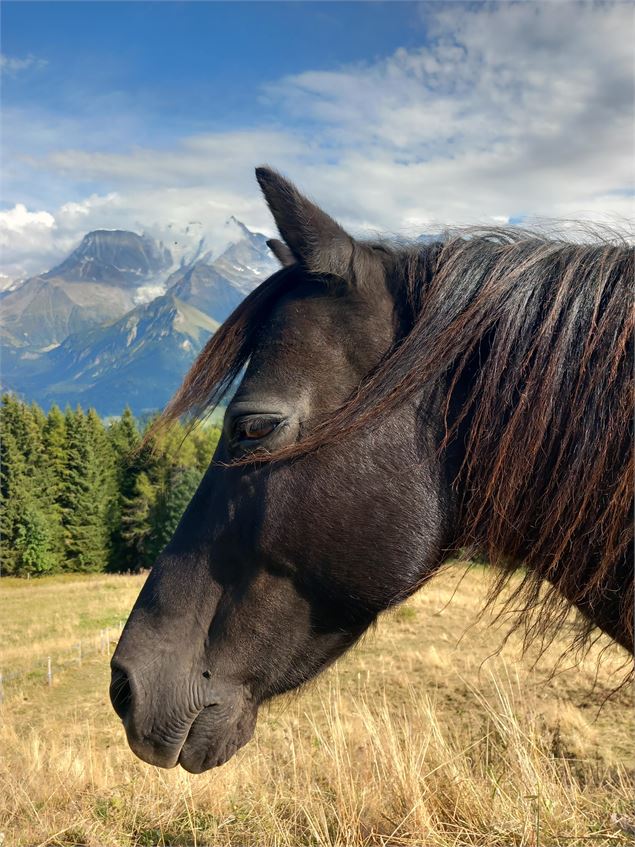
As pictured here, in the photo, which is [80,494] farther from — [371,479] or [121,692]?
[371,479]

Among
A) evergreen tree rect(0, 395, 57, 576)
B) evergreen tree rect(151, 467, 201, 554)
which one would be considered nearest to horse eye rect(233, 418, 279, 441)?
evergreen tree rect(0, 395, 57, 576)

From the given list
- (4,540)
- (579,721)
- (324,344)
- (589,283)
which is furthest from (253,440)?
(4,540)

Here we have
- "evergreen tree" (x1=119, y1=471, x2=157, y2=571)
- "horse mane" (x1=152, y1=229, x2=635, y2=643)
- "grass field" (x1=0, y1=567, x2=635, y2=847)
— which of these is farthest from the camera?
"evergreen tree" (x1=119, y1=471, x2=157, y2=571)

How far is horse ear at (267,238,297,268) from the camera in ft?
8.43

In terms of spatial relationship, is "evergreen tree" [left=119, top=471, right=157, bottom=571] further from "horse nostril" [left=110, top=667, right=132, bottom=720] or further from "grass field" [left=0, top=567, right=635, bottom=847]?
"horse nostril" [left=110, top=667, right=132, bottom=720]

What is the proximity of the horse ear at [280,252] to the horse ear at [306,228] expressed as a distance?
1.40 feet

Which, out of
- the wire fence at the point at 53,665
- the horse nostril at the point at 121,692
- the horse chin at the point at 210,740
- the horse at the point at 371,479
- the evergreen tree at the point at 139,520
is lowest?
the evergreen tree at the point at 139,520

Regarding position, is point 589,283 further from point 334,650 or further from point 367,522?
point 334,650

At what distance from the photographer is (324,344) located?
2.08m

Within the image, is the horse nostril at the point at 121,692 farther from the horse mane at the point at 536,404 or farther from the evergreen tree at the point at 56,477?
the evergreen tree at the point at 56,477

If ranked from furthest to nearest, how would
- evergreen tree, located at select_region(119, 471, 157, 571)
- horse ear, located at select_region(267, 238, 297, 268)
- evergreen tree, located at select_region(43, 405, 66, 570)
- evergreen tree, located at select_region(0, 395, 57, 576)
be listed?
1. evergreen tree, located at select_region(119, 471, 157, 571)
2. evergreen tree, located at select_region(43, 405, 66, 570)
3. evergreen tree, located at select_region(0, 395, 57, 576)
4. horse ear, located at select_region(267, 238, 297, 268)

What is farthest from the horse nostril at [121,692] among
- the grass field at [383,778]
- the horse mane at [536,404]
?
the horse mane at [536,404]

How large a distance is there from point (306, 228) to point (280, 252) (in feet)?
1.99

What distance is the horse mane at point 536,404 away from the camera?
185 centimetres
